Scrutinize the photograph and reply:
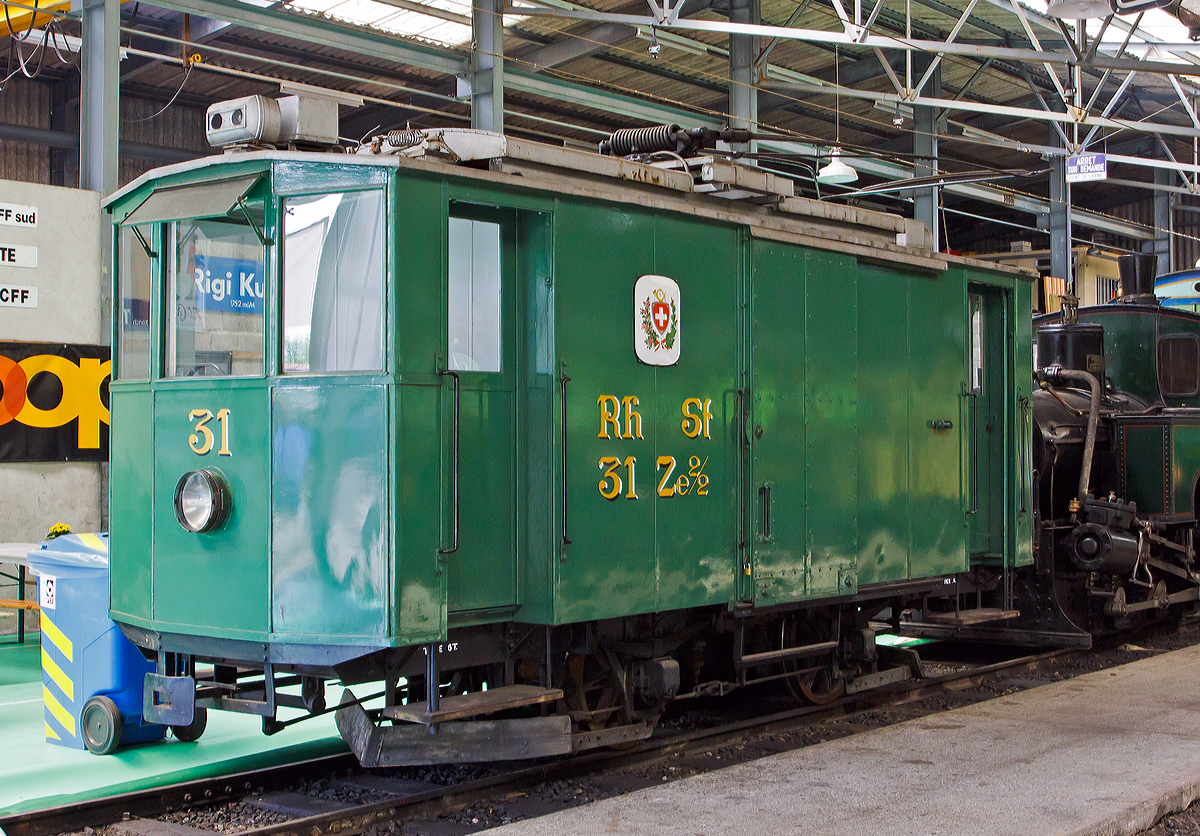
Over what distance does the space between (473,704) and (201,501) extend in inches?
61.6

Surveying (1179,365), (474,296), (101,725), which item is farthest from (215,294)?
(1179,365)

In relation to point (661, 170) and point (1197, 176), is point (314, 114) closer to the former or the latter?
point (661, 170)

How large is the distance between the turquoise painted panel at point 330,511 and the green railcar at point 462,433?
0.01 metres

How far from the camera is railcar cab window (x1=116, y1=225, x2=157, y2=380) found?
571 centimetres

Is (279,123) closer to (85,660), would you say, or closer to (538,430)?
(538,430)

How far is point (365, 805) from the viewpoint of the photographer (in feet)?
17.4

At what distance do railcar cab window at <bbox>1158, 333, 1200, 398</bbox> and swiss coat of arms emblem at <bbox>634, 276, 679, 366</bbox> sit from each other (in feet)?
26.3

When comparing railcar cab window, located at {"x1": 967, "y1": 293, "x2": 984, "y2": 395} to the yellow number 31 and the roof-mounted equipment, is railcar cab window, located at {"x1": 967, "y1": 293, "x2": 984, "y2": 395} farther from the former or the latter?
the yellow number 31

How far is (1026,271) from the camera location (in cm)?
920

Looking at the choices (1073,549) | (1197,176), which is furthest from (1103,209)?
(1073,549)

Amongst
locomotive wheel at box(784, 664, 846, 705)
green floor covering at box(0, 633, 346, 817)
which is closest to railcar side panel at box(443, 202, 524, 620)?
green floor covering at box(0, 633, 346, 817)

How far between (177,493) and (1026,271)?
6743 mm

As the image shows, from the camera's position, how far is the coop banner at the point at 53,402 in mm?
10656

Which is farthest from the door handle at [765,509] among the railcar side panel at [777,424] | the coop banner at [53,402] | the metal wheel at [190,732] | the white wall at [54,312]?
the white wall at [54,312]
